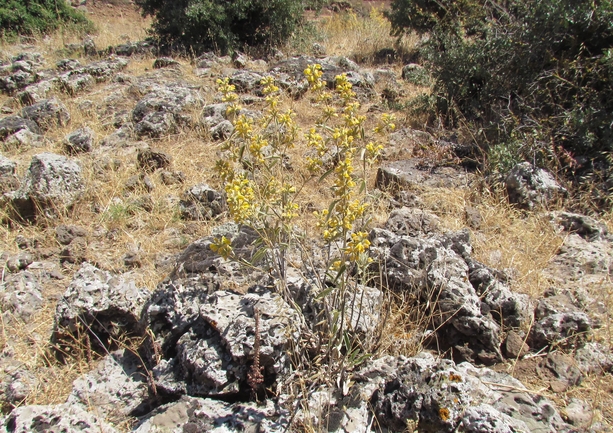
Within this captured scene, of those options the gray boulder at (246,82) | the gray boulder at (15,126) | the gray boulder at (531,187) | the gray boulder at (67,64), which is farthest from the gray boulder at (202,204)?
the gray boulder at (67,64)

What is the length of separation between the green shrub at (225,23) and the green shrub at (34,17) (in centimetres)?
342

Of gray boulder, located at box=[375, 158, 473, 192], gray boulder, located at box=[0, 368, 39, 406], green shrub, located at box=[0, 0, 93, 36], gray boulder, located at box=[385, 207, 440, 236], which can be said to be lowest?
gray boulder, located at box=[0, 368, 39, 406]

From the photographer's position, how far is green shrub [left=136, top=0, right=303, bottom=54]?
8.43 meters

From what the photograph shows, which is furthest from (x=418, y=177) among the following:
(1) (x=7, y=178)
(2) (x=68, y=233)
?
(1) (x=7, y=178)

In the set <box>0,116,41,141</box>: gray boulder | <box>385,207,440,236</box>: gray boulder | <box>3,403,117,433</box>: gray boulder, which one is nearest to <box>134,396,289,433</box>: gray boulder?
<box>3,403,117,433</box>: gray boulder

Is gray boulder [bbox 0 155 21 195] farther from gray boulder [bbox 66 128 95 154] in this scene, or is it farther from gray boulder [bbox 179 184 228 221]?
gray boulder [bbox 179 184 228 221]

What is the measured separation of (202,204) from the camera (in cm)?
408

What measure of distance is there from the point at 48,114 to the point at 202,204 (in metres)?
2.96

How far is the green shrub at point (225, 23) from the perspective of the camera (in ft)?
27.7

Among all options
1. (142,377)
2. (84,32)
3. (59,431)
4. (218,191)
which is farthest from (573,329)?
(84,32)

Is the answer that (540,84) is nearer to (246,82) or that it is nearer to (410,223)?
A: (410,223)

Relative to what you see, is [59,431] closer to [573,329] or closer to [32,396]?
[32,396]

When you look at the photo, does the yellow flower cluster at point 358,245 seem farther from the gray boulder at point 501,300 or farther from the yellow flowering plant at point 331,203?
the gray boulder at point 501,300

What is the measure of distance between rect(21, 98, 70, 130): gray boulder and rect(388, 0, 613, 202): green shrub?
4.69 m
